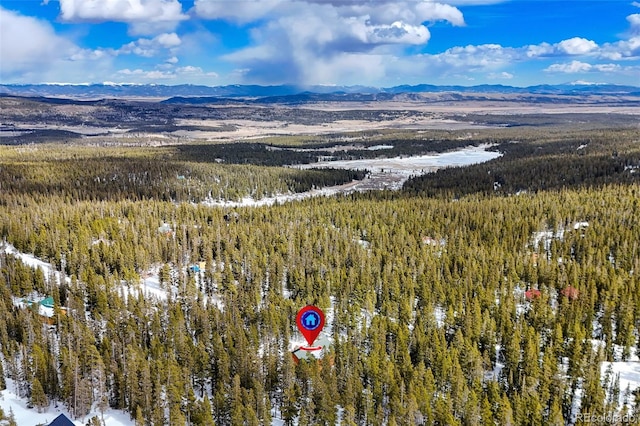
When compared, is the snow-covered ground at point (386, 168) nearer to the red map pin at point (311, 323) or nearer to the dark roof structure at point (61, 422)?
the red map pin at point (311, 323)

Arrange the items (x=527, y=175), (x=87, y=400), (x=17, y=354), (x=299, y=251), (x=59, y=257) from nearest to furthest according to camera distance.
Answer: (x=87, y=400) → (x=17, y=354) → (x=59, y=257) → (x=299, y=251) → (x=527, y=175)

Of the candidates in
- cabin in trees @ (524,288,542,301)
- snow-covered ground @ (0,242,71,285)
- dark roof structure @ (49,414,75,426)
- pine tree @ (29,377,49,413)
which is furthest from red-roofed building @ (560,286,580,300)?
snow-covered ground @ (0,242,71,285)

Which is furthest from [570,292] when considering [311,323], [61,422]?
[61,422]

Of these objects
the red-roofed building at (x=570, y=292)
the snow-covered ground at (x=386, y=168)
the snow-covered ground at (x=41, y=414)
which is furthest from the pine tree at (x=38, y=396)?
the snow-covered ground at (x=386, y=168)

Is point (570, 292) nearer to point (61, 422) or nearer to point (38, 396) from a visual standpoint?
point (61, 422)

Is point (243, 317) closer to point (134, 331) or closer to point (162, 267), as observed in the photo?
point (134, 331)

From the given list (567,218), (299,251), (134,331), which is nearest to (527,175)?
(567,218)
